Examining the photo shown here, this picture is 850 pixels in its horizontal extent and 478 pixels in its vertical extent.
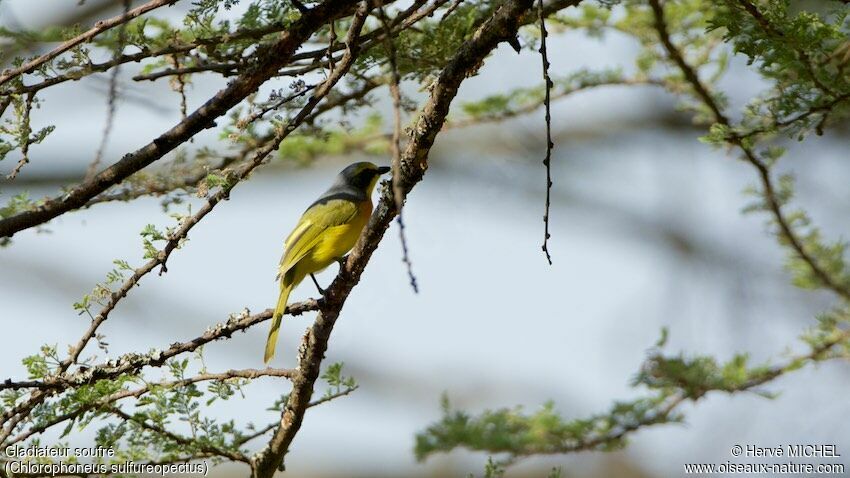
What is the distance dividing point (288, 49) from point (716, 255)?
8145 millimetres

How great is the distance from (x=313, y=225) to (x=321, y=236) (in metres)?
0.14

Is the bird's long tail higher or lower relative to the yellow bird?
lower

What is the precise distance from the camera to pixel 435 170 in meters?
11.7

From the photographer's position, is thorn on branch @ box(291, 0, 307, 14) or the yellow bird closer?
thorn on branch @ box(291, 0, 307, 14)

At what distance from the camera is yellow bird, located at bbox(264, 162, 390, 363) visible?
16.1 feet

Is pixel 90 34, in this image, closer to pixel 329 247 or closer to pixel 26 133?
pixel 26 133

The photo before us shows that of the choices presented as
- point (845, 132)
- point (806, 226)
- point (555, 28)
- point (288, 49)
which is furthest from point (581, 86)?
point (845, 132)

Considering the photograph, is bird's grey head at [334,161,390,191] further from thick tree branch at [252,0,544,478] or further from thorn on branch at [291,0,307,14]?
thorn on branch at [291,0,307,14]

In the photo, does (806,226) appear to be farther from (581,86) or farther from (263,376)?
(263,376)

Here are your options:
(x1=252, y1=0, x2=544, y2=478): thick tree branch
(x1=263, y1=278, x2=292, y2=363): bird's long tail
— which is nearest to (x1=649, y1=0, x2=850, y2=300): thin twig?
(x1=252, y1=0, x2=544, y2=478): thick tree branch

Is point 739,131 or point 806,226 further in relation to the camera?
point 806,226

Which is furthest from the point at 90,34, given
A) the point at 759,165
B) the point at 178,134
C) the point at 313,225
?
the point at 759,165

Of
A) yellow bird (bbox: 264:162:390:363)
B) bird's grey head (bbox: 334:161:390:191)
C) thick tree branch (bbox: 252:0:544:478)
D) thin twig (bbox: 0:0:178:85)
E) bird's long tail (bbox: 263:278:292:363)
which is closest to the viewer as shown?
thin twig (bbox: 0:0:178:85)

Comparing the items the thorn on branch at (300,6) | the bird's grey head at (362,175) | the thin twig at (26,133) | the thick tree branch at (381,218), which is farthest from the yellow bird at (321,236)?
the thorn on branch at (300,6)
